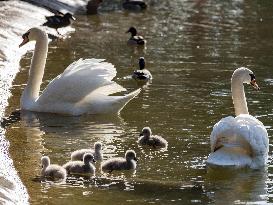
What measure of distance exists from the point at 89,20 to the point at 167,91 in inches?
476

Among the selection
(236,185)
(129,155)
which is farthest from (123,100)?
(236,185)

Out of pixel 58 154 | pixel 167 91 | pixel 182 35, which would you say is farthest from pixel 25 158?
pixel 182 35

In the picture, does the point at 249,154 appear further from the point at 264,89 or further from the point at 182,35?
the point at 182,35

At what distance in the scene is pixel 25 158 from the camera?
12.1 metres

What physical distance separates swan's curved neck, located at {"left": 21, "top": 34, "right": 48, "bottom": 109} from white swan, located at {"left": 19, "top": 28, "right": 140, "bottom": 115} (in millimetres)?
101

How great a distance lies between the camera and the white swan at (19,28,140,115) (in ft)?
49.5

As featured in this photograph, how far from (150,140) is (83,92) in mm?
2857

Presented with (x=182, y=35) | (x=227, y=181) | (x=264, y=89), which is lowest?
(x=227, y=181)

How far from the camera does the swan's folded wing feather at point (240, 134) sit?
37.2 ft

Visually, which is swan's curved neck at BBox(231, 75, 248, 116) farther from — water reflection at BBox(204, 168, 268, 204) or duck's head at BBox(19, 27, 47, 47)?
duck's head at BBox(19, 27, 47, 47)

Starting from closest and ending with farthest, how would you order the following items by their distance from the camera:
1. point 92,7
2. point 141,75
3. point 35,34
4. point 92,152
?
1. point 92,152
2. point 35,34
3. point 141,75
4. point 92,7

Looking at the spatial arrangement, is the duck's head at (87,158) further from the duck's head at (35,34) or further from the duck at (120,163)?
the duck's head at (35,34)

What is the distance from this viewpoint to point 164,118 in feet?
47.7

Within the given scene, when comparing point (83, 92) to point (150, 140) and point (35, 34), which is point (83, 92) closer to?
point (35, 34)
